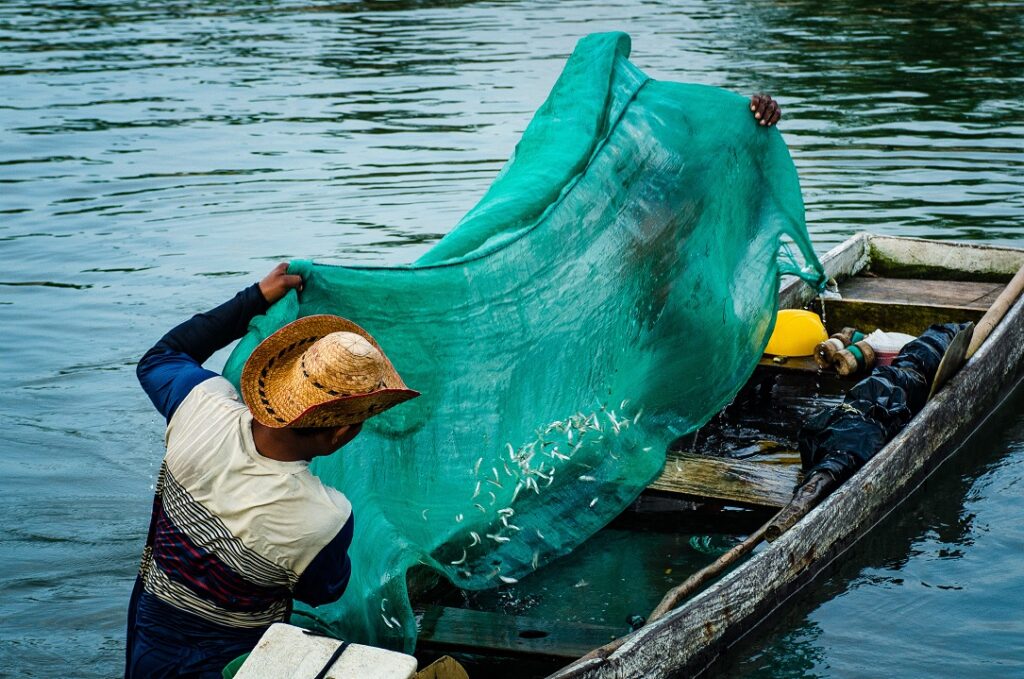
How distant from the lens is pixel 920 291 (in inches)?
331

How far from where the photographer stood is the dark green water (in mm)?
5391

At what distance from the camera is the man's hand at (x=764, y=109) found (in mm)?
5102

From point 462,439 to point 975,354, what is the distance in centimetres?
330

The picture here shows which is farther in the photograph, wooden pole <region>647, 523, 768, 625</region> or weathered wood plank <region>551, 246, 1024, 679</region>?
wooden pole <region>647, 523, 768, 625</region>

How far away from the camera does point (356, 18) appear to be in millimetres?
25516

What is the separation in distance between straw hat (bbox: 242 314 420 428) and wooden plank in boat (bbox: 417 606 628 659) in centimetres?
150

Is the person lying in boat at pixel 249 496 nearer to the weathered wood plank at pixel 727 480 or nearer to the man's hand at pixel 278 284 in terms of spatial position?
the man's hand at pixel 278 284

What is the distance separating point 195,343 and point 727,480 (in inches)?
109

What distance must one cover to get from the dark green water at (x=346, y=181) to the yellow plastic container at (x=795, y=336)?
1050mm

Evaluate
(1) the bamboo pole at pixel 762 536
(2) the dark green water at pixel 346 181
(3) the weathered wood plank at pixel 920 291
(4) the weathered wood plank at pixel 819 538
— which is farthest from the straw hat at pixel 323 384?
(3) the weathered wood plank at pixel 920 291

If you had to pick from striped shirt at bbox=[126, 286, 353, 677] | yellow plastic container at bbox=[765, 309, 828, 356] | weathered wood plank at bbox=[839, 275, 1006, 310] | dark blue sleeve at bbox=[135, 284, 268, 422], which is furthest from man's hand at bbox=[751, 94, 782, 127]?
weathered wood plank at bbox=[839, 275, 1006, 310]

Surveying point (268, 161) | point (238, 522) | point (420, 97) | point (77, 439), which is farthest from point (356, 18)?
point (238, 522)

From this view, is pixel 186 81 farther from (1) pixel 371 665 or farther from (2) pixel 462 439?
(1) pixel 371 665

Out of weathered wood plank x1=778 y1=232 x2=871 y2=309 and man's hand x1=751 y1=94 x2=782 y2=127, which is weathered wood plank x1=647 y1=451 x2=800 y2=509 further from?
weathered wood plank x1=778 y1=232 x2=871 y2=309
